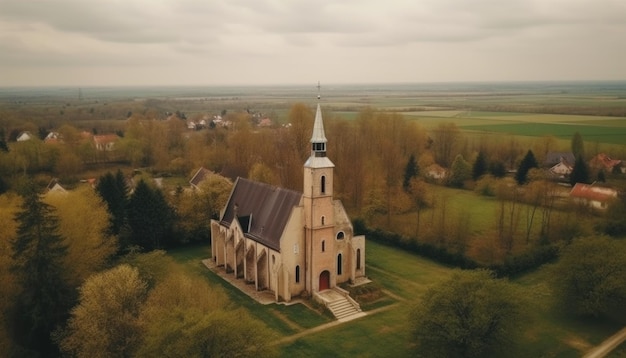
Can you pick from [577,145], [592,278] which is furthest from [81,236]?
[577,145]

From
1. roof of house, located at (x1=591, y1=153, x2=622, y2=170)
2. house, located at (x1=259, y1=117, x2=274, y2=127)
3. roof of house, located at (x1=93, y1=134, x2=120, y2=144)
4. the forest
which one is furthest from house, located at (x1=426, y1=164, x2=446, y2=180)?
roof of house, located at (x1=93, y1=134, x2=120, y2=144)

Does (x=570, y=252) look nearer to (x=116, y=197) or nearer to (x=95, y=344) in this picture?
(x=95, y=344)

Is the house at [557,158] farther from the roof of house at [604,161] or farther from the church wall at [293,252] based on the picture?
the church wall at [293,252]

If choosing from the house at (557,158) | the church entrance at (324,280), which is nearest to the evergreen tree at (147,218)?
the church entrance at (324,280)

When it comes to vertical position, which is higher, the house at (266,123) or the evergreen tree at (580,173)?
the house at (266,123)

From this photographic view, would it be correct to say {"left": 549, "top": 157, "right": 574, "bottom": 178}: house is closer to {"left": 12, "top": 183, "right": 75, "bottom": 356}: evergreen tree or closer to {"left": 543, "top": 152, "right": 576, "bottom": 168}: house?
{"left": 543, "top": 152, "right": 576, "bottom": 168}: house

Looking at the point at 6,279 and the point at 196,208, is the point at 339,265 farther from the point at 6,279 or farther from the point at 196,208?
the point at 6,279
